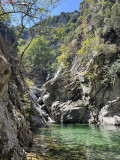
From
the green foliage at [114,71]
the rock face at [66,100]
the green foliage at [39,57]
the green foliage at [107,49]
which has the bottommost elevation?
the rock face at [66,100]

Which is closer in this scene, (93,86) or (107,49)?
(93,86)

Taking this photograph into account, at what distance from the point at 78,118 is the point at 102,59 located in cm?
1200

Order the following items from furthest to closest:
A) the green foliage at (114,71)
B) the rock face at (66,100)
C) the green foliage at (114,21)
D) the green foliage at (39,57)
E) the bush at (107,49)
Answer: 1. the green foliage at (39,57)
2. the green foliage at (114,21)
3. the bush at (107,49)
4. the rock face at (66,100)
5. the green foliage at (114,71)

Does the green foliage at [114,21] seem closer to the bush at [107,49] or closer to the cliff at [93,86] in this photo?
the cliff at [93,86]

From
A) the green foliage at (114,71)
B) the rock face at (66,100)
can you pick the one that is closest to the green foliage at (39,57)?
the rock face at (66,100)

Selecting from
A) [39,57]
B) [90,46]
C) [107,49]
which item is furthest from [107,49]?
[39,57]

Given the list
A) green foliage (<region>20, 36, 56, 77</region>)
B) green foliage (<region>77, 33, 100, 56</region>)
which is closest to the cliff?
green foliage (<region>77, 33, 100, 56</region>)

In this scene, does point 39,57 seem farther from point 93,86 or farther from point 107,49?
point 93,86

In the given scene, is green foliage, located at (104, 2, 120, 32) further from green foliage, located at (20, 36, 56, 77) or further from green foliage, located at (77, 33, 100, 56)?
green foliage, located at (20, 36, 56, 77)

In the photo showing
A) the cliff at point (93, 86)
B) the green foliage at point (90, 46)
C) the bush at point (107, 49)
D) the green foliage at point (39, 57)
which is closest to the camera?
the cliff at point (93, 86)

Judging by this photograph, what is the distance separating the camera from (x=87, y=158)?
22.2 ft

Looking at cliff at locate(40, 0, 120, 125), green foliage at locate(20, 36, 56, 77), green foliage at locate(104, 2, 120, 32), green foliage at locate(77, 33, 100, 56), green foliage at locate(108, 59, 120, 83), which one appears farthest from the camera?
green foliage at locate(20, 36, 56, 77)

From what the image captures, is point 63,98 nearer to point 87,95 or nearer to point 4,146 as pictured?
Result: point 87,95

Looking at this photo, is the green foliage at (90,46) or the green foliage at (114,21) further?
the green foliage at (114,21)
